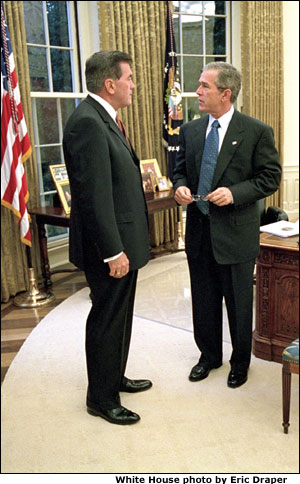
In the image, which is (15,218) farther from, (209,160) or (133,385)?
(209,160)

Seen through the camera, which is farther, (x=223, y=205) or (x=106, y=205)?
(x=223, y=205)

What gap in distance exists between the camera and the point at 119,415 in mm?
1732

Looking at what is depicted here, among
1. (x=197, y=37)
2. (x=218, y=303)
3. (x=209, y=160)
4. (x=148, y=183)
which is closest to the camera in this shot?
(x=197, y=37)

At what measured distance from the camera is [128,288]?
1.63 metres

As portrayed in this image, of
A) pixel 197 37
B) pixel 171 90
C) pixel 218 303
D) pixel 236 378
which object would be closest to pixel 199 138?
pixel 171 90

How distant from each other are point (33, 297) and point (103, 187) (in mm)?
1586

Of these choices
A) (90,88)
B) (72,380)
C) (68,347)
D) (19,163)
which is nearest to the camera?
(90,88)

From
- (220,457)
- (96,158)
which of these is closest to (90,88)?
(96,158)

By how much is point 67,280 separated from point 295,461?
1808 mm

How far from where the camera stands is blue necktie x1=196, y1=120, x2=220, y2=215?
155 centimetres

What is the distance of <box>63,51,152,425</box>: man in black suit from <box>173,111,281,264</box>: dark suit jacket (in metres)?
0.26

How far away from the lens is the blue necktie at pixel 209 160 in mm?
1550

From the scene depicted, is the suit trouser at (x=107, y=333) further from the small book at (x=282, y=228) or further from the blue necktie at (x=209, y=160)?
the small book at (x=282, y=228)

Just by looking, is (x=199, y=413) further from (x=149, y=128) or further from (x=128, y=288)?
(x=149, y=128)
